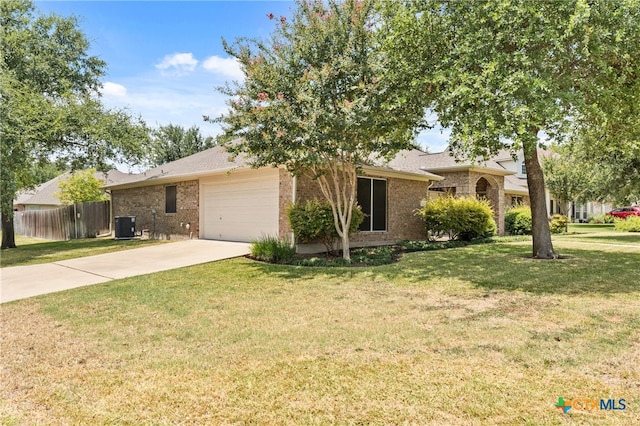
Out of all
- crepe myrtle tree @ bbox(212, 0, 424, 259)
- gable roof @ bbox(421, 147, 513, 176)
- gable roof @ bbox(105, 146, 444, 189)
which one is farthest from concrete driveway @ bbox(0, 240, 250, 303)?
gable roof @ bbox(421, 147, 513, 176)

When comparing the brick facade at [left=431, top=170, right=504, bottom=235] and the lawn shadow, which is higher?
the brick facade at [left=431, top=170, right=504, bottom=235]

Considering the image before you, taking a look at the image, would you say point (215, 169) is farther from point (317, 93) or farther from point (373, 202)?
point (317, 93)

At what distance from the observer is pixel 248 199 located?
13.6m

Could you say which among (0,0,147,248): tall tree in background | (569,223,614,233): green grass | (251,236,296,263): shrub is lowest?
(569,223,614,233): green grass

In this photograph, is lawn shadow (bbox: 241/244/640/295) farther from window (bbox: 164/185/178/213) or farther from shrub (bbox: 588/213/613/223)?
shrub (bbox: 588/213/613/223)

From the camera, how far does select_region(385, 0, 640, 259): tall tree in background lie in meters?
7.31

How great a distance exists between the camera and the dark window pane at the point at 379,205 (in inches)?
565

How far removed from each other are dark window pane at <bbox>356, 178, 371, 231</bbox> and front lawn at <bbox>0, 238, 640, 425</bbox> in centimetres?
658

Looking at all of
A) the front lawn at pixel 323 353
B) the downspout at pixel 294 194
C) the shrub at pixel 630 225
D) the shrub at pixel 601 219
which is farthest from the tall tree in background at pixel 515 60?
the shrub at pixel 601 219

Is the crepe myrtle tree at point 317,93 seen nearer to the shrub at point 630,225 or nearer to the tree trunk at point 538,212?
the tree trunk at point 538,212

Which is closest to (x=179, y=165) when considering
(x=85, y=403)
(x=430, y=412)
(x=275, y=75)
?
(x=275, y=75)

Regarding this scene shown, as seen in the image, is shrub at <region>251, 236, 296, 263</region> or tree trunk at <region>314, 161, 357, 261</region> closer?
shrub at <region>251, 236, 296, 263</region>

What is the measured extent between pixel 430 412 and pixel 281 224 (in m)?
9.79

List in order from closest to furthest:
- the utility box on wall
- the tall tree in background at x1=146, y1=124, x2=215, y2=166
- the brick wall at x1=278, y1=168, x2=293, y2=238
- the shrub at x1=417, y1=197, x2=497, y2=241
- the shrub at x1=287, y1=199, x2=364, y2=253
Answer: the shrub at x1=287, y1=199, x2=364, y2=253
the brick wall at x1=278, y1=168, x2=293, y2=238
the shrub at x1=417, y1=197, x2=497, y2=241
the utility box on wall
the tall tree in background at x1=146, y1=124, x2=215, y2=166
